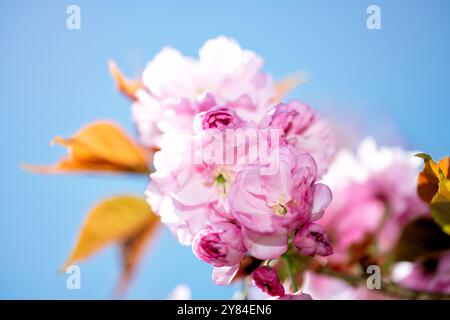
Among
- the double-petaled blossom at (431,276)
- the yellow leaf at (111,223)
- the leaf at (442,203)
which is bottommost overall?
the double-petaled blossom at (431,276)

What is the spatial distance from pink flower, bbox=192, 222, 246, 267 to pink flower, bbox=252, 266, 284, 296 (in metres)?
0.03

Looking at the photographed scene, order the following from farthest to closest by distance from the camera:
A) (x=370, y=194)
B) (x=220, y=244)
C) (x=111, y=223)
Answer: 1. (x=370, y=194)
2. (x=111, y=223)
3. (x=220, y=244)

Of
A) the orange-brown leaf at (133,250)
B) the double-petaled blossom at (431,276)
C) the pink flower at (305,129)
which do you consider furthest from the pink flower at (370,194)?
the pink flower at (305,129)

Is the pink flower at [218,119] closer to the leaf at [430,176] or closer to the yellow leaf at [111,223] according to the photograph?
the leaf at [430,176]

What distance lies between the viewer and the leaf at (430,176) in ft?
1.58

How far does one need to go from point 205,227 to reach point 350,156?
19.3 inches

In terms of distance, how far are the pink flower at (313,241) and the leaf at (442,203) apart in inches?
4.1

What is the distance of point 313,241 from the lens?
1.46 feet

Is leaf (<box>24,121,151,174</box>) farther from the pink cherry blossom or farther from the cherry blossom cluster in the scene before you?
the pink cherry blossom

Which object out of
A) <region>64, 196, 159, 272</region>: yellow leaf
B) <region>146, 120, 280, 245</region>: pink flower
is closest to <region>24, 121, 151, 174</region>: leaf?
<region>64, 196, 159, 272</region>: yellow leaf

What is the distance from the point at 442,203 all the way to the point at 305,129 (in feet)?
0.42

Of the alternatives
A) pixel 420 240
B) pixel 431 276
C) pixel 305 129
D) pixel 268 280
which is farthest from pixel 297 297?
pixel 431 276

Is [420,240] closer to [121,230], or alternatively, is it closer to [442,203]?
[442,203]
